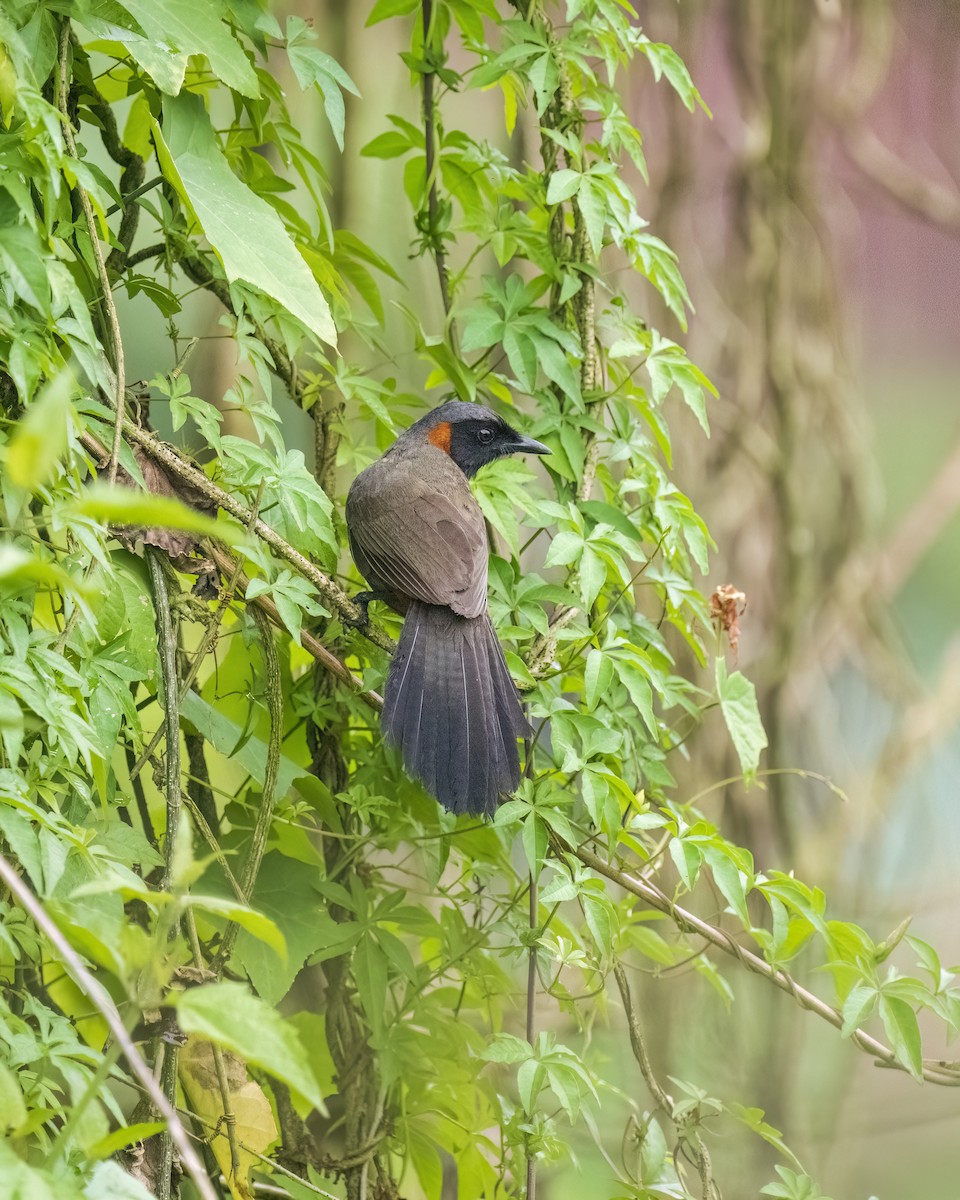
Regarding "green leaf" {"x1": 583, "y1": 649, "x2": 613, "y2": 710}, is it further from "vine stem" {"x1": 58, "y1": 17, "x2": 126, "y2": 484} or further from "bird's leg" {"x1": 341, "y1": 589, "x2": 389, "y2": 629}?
"vine stem" {"x1": 58, "y1": 17, "x2": 126, "y2": 484}

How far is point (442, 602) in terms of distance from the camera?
1.90m

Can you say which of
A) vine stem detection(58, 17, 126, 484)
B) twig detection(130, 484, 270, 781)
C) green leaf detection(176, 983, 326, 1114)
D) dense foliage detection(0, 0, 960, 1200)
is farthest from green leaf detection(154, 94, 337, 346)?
green leaf detection(176, 983, 326, 1114)

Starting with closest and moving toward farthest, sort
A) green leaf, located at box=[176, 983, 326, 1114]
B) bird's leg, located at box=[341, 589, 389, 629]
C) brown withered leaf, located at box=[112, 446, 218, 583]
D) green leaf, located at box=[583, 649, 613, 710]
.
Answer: green leaf, located at box=[176, 983, 326, 1114], brown withered leaf, located at box=[112, 446, 218, 583], green leaf, located at box=[583, 649, 613, 710], bird's leg, located at box=[341, 589, 389, 629]

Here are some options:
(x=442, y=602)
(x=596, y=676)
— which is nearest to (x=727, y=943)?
(x=596, y=676)

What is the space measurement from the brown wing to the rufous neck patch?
0.09 metres

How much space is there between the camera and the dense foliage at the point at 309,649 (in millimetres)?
1329

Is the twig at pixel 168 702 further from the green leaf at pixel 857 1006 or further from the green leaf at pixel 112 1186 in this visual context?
the green leaf at pixel 857 1006

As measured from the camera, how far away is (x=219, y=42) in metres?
1.51

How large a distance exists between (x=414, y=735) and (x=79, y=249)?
2.78 feet

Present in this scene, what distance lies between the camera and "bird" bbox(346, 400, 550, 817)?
5.80ft

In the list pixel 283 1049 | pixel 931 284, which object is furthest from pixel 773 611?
pixel 283 1049

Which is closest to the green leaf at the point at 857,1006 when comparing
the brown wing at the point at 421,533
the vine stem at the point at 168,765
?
the brown wing at the point at 421,533

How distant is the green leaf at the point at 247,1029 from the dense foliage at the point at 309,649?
1.44 ft

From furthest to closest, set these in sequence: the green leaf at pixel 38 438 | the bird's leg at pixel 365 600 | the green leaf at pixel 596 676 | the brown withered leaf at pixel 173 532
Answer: the bird's leg at pixel 365 600
the green leaf at pixel 596 676
the brown withered leaf at pixel 173 532
the green leaf at pixel 38 438
